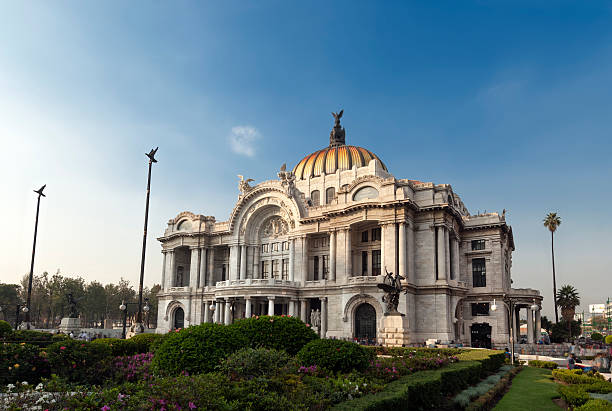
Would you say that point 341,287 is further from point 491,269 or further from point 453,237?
point 491,269

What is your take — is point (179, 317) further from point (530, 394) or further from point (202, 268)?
point (530, 394)

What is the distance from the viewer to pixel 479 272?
52.8 m

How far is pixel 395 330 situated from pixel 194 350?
843 inches

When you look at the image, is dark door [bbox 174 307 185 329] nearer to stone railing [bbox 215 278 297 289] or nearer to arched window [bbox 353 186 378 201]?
stone railing [bbox 215 278 297 289]

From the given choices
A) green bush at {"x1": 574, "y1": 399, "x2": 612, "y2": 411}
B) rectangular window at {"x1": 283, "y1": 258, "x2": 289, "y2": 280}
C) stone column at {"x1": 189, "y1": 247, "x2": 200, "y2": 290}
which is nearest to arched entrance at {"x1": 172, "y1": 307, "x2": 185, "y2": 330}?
stone column at {"x1": 189, "y1": 247, "x2": 200, "y2": 290}

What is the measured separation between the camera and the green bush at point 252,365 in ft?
42.3

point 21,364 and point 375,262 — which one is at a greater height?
point 375,262

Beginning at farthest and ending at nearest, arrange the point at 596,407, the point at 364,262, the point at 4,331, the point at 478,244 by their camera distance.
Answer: the point at 478,244 → the point at 364,262 → the point at 4,331 → the point at 596,407

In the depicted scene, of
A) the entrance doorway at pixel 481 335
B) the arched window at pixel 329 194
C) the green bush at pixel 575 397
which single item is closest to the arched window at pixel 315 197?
the arched window at pixel 329 194

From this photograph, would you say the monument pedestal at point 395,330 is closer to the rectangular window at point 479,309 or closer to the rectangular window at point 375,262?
the rectangular window at point 375,262

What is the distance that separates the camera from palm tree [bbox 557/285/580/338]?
2741 inches

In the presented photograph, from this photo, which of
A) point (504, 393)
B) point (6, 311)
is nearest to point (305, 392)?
point (504, 393)

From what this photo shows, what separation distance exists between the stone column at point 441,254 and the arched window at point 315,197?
66.6 feet

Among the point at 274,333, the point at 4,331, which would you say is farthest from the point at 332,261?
the point at 274,333
